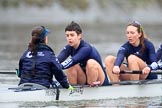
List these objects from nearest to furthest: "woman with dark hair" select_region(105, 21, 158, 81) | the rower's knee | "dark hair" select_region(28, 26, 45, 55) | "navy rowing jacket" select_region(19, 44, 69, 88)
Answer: "dark hair" select_region(28, 26, 45, 55) → "navy rowing jacket" select_region(19, 44, 69, 88) → the rower's knee → "woman with dark hair" select_region(105, 21, 158, 81)

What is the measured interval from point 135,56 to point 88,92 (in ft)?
4.56

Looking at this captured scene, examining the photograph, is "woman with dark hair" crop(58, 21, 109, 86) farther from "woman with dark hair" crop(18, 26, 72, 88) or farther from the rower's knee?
"woman with dark hair" crop(18, 26, 72, 88)

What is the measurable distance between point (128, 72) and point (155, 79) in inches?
38.7

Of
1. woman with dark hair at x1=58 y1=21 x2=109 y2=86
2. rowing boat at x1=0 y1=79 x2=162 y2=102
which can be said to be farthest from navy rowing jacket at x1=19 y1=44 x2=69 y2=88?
woman with dark hair at x1=58 y1=21 x2=109 y2=86

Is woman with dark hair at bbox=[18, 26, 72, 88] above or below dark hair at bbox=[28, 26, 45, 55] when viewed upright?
below

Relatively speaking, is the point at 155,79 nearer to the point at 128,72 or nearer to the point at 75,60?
the point at 128,72

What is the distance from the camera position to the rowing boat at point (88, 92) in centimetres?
1382

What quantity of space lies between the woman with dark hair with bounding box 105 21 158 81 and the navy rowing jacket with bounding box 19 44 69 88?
1570 mm

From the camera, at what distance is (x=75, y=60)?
47.9 feet

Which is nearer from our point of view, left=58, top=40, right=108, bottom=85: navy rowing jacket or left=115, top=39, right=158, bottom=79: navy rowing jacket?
left=58, top=40, right=108, bottom=85: navy rowing jacket

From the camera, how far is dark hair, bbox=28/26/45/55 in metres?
13.8

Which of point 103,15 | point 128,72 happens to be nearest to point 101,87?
point 128,72

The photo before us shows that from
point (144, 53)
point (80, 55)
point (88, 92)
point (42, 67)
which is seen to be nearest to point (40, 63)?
point (42, 67)

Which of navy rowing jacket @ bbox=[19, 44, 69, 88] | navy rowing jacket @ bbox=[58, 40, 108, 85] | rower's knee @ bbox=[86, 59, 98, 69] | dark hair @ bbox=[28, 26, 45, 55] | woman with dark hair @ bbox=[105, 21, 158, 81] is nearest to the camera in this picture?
dark hair @ bbox=[28, 26, 45, 55]
